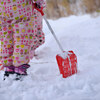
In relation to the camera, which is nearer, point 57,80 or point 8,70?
point 57,80

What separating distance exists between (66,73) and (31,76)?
0.95ft

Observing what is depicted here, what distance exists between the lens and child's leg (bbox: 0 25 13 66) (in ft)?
4.57

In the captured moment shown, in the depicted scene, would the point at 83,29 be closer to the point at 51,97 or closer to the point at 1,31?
the point at 1,31

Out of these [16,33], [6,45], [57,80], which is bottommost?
[57,80]

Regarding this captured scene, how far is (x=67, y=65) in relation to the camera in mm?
1387

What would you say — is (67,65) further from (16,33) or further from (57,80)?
(16,33)

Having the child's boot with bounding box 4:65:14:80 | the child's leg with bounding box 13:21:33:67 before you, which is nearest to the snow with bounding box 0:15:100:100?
the child's boot with bounding box 4:65:14:80

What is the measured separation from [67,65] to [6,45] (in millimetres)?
513

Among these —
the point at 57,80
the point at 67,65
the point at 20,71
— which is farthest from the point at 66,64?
the point at 20,71

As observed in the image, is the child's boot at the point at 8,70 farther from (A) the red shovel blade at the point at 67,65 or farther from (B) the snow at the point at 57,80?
(A) the red shovel blade at the point at 67,65

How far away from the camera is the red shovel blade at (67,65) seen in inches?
53.9

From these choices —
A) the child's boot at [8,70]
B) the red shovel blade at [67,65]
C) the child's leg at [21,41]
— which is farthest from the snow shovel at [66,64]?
the child's boot at [8,70]

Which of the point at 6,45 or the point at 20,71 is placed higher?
the point at 6,45

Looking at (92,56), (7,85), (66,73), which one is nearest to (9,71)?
(7,85)
